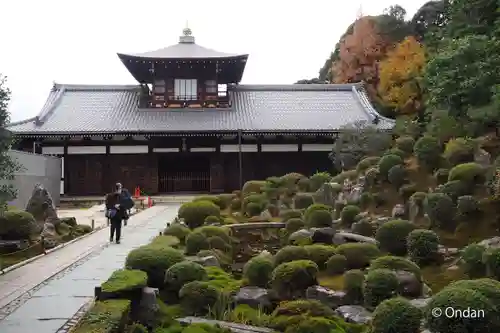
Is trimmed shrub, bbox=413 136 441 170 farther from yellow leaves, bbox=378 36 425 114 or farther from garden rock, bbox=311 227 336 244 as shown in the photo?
yellow leaves, bbox=378 36 425 114

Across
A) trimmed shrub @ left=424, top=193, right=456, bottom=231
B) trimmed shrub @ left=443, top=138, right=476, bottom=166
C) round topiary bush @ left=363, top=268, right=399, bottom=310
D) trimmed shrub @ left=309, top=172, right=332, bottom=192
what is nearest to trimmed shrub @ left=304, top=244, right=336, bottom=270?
round topiary bush @ left=363, top=268, right=399, bottom=310

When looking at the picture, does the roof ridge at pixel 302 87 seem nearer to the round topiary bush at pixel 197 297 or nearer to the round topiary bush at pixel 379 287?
the round topiary bush at pixel 379 287

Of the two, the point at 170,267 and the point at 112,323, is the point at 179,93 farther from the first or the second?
the point at 112,323

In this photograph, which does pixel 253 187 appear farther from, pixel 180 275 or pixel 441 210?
pixel 180 275

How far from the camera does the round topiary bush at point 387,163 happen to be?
16.7 metres

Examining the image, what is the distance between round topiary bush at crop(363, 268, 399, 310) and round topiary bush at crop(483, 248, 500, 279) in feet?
5.83

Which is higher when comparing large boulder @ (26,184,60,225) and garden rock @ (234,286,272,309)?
large boulder @ (26,184,60,225)

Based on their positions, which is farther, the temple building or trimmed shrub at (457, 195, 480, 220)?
the temple building

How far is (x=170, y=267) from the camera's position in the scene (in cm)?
877

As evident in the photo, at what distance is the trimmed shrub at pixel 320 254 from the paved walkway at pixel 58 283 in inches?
165

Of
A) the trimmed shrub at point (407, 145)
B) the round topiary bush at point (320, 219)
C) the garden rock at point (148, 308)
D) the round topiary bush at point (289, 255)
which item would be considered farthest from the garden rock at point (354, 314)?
the trimmed shrub at point (407, 145)

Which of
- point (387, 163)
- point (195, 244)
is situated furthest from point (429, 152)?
point (195, 244)

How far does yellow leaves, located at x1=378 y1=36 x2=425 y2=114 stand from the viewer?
35.2 meters

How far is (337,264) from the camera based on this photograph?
10758 millimetres
